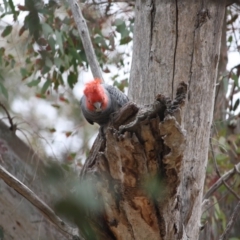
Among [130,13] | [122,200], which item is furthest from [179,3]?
[130,13]

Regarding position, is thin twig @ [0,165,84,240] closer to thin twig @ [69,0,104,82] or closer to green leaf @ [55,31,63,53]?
thin twig @ [69,0,104,82]

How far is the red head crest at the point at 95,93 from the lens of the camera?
5.91ft

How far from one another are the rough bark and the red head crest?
6.0 inches

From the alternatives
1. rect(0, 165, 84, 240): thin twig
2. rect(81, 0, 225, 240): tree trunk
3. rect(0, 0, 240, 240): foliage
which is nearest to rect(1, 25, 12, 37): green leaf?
rect(0, 0, 240, 240): foliage

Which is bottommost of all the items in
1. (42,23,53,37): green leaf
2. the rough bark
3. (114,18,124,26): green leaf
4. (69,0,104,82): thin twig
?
the rough bark

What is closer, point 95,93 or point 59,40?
point 95,93

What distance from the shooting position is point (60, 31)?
2711mm

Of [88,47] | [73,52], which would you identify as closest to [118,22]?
[73,52]

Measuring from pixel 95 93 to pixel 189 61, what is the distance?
0.33 meters

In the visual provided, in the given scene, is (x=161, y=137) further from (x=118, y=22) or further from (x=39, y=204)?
(x=118, y=22)

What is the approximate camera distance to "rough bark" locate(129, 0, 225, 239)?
167cm

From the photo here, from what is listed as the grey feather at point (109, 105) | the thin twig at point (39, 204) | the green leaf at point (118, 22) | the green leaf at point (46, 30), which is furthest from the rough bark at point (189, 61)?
the green leaf at point (118, 22)

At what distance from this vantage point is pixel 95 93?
181 cm

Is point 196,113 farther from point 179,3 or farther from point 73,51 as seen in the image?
point 73,51
